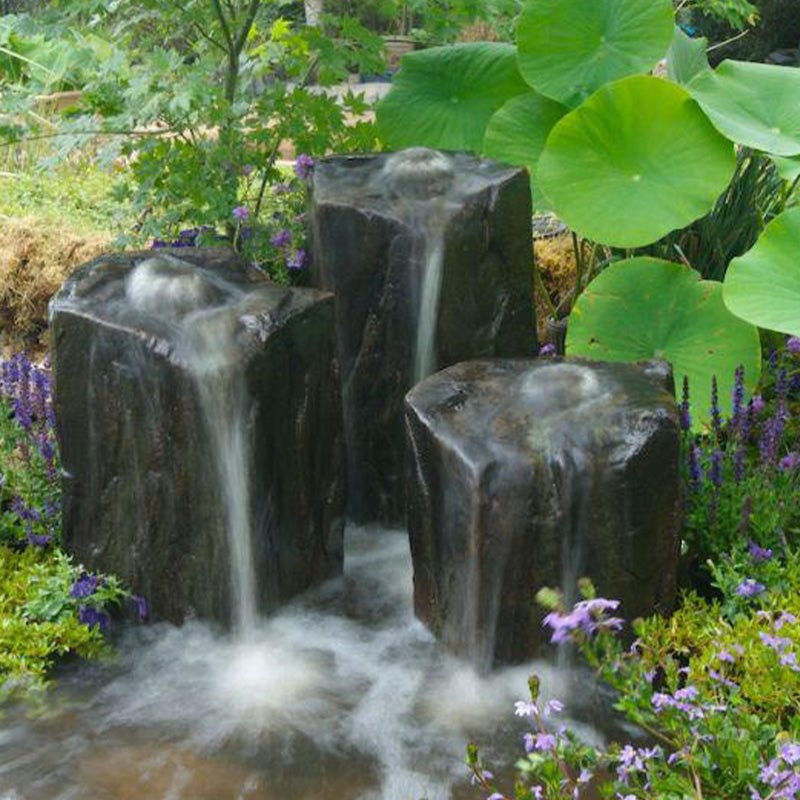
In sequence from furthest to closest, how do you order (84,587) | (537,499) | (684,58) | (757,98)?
(684,58), (757,98), (84,587), (537,499)

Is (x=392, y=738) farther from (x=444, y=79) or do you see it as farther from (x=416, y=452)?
(x=444, y=79)

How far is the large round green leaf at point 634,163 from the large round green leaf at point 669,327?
0.46ft

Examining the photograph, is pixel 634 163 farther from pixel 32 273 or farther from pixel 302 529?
pixel 32 273

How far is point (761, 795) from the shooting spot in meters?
2.13

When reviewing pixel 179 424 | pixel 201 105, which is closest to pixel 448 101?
pixel 201 105

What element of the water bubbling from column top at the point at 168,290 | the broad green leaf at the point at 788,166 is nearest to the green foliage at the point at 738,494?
the broad green leaf at the point at 788,166

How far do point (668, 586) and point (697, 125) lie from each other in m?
1.63

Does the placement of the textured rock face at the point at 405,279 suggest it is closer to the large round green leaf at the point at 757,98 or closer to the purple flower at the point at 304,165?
the purple flower at the point at 304,165

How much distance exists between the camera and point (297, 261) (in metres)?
4.20

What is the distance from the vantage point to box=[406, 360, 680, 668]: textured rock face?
9.52ft

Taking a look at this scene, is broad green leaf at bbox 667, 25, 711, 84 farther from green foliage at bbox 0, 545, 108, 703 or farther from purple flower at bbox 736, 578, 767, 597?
green foliage at bbox 0, 545, 108, 703

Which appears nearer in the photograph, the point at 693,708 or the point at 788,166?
the point at 693,708

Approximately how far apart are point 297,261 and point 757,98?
1.60 meters

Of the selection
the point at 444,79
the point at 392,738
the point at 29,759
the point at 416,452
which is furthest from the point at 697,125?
the point at 29,759
